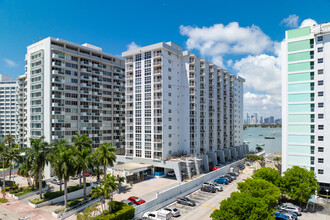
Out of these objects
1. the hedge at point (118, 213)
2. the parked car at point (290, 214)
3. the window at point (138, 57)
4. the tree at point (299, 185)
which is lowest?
the parked car at point (290, 214)

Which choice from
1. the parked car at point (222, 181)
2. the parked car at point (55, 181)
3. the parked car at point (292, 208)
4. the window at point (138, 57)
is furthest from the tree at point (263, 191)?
the window at point (138, 57)

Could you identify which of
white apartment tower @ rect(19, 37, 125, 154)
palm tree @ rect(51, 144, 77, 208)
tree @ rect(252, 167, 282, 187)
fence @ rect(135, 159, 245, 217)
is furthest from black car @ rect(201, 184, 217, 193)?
white apartment tower @ rect(19, 37, 125, 154)

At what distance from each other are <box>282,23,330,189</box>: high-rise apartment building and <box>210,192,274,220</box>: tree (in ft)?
85.5

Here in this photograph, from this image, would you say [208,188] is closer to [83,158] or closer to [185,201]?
[185,201]

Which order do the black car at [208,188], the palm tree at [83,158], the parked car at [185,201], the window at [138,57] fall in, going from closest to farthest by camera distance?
the palm tree at [83,158], the parked car at [185,201], the black car at [208,188], the window at [138,57]

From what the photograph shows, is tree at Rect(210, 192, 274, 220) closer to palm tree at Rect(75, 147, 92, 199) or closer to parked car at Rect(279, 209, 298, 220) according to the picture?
parked car at Rect(279, 209, 298, 220)

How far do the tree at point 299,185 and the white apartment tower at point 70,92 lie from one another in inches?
2126

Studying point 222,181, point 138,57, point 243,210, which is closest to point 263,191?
point 243,210

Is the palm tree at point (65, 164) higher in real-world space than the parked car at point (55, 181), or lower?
higher

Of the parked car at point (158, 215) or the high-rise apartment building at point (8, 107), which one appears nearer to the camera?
the parked car at point (158, 215)

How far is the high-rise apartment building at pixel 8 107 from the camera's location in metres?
128

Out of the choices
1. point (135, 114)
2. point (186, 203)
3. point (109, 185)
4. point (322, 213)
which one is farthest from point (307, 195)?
point (135, 114)

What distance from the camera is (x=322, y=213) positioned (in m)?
37.1

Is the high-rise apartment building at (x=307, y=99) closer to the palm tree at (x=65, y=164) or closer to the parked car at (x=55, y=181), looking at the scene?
the palm tree at (x=65, y=164)
